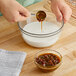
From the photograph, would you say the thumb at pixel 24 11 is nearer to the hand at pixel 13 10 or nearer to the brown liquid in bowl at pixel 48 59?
the hand at pixel 13 10

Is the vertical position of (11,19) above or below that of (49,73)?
above

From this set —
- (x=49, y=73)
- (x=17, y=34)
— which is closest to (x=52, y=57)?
(x=49, y=73)

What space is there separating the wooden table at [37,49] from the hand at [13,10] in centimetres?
21

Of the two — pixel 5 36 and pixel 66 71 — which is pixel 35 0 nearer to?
pixel 5 36

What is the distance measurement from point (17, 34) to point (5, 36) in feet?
0.30

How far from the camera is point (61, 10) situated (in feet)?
5.42

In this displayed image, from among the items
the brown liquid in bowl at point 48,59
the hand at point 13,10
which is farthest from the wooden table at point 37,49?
the hand at point 13,10

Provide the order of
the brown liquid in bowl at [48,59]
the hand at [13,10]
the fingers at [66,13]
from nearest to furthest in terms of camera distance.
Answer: the brown liquid in bowl at [48,59], the hand at [13,10], the fingers at [66,13]

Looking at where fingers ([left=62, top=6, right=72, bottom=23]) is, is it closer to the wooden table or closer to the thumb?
the wooden table

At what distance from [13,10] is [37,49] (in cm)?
32

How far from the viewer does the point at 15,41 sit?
1.60 meters

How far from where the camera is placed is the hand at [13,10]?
1.43m

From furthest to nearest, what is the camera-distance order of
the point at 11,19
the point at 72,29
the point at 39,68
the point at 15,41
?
1. the point at 72,29
2. the point at 15,41
3. the point at 11,19
4. the point at 39,68

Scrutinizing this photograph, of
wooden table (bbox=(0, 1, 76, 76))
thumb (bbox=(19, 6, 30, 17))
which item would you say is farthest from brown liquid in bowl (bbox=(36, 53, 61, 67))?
thumb (bbox=(19, 6, 30, 17))
